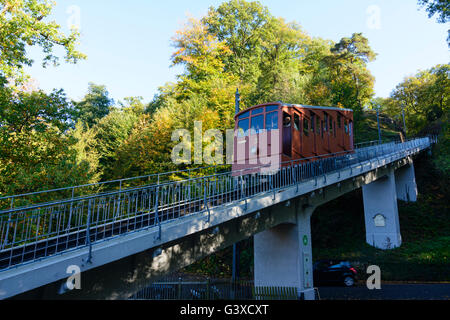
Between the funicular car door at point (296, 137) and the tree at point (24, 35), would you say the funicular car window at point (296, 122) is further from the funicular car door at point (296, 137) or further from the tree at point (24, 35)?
the tree at point (24, 35)

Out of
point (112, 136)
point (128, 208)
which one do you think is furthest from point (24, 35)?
point (112, 136)

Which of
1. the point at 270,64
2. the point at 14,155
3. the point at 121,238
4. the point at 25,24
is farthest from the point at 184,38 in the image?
the point at 121,238

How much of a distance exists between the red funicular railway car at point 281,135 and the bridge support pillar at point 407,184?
14058 millimetres

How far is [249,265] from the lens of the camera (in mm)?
20672

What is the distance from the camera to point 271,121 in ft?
46.5

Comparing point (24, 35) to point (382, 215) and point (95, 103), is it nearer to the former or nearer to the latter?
point (382, 215)

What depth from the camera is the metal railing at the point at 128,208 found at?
6641 mm

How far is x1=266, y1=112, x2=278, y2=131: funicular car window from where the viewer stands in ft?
46.0

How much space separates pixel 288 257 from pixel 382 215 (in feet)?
40.8

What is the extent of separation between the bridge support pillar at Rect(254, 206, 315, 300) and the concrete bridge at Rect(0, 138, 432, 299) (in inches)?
1.6

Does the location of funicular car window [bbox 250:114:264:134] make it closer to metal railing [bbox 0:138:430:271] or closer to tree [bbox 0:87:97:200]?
metal railing [bbox 0:138:430:271]

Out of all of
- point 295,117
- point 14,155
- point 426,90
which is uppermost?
point 426,90

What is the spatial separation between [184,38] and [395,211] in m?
25.6
